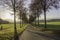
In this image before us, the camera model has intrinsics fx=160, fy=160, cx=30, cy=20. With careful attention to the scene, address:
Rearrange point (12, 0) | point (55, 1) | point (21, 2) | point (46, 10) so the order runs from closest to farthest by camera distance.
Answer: point (12, 0) < point (21, 2) < point (55, 1) < point (46, 10)

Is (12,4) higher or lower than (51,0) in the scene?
lower

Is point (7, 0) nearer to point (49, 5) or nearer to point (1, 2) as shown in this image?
point (1, 2)

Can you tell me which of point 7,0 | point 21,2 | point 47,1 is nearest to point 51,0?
point 47,1

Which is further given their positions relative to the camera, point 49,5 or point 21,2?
point 49,5

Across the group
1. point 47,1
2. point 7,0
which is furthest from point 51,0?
Answer: point 7,0

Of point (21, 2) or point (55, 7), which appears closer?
point (21, 2)

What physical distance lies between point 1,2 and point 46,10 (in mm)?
30244

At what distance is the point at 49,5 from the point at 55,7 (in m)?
2.62

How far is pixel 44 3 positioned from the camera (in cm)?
5294

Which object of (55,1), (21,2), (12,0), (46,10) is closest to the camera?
(12,0)

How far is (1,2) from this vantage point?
26859 mm

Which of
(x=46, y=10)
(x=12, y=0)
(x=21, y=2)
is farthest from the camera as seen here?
(x=46, y=10)

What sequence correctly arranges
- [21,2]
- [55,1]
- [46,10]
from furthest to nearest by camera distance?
1. [46,10]
2. [55,1]
3. [21,2]

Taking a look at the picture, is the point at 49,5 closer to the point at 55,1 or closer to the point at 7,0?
the point at 55,1
